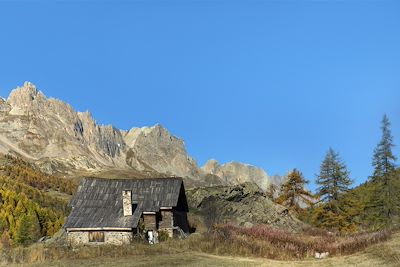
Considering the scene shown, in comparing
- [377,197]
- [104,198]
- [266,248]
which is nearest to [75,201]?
[104,198]

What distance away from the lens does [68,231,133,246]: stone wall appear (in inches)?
1715

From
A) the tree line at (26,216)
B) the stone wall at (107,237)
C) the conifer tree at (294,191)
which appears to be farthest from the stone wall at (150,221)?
the tree line at (26,216)

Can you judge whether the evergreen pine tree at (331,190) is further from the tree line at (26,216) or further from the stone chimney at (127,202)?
the tree line at (26,216)

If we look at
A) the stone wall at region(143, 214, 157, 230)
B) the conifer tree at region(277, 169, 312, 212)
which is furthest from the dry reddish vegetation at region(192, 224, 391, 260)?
the conifer tree at region(277, 169, 312, 212)

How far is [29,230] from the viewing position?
88.9 m

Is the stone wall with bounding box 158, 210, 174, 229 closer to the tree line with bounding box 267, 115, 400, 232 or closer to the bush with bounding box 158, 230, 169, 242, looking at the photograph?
the bush with bounding box 158, 230, 169, 242

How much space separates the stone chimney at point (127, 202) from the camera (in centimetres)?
4481

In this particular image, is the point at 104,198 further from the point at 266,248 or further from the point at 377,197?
the point at 377,197

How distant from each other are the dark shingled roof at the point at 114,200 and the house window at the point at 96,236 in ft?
2.46

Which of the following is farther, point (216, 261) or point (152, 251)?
point (152, 251)

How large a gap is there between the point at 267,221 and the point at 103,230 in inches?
767

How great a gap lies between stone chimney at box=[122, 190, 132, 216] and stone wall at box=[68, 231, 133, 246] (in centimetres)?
210

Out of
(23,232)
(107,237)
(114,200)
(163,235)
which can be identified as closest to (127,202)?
(114,200)

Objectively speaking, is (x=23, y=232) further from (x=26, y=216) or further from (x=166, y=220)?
(x=166, y=220)
